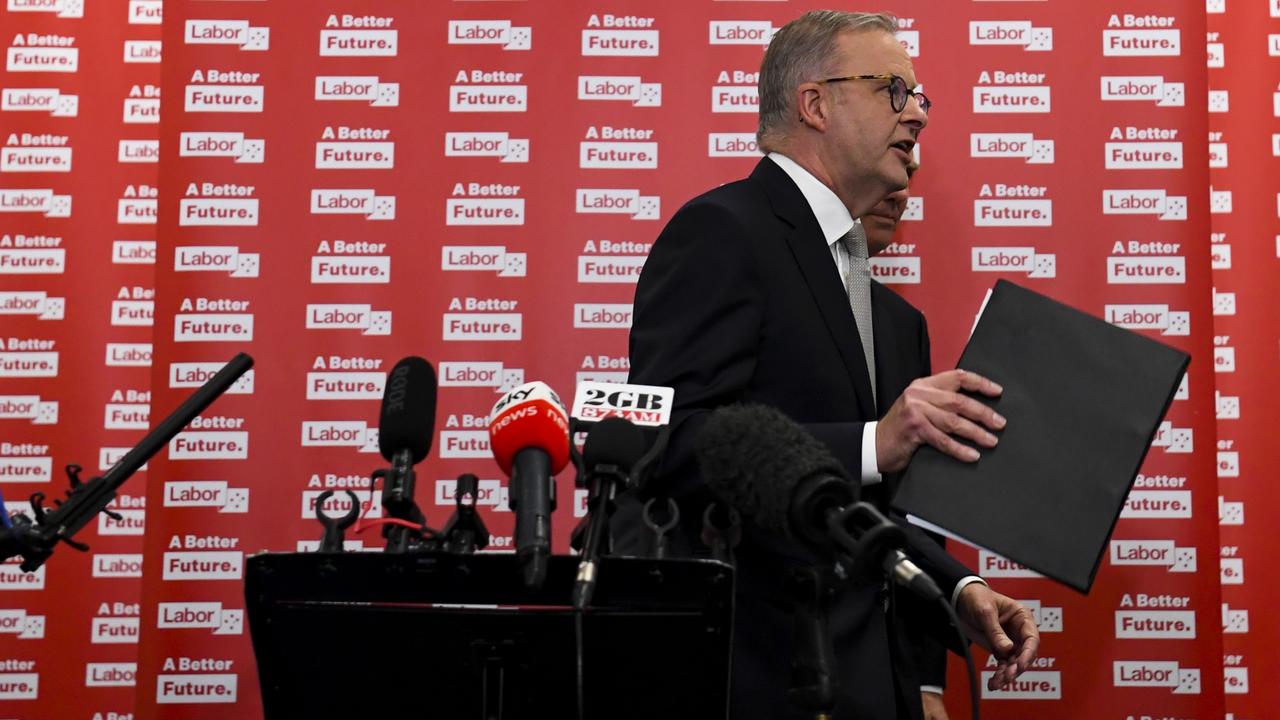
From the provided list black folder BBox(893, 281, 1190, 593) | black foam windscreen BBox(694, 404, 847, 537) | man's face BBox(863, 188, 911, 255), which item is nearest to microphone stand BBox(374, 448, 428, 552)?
black foam windscreen BBox(694, 404, 847, 537)

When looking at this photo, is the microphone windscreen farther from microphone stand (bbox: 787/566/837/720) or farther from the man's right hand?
the man's right hand

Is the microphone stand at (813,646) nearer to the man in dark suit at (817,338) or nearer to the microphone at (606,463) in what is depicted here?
the microphone at (606,463)

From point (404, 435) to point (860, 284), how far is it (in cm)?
115

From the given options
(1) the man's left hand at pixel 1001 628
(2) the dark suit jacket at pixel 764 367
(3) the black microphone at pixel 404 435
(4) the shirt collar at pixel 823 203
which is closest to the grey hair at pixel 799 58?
(4) the shirt collar at pixel 823 203

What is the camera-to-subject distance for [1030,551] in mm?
1919

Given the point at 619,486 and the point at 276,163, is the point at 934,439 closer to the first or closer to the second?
the point at 619,486

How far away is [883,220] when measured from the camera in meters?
3.56

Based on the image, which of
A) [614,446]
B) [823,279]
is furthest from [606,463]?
[823,279]

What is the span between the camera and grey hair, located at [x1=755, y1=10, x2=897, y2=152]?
2641 mm

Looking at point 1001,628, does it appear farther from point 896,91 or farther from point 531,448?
point 531,448

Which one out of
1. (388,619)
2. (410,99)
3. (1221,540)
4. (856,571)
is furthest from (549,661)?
(1221,540)

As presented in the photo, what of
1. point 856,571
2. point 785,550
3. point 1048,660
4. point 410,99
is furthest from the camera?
point 410,99

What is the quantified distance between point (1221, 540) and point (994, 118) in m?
1.44

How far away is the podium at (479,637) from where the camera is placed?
140cm
